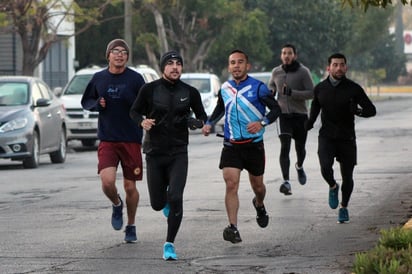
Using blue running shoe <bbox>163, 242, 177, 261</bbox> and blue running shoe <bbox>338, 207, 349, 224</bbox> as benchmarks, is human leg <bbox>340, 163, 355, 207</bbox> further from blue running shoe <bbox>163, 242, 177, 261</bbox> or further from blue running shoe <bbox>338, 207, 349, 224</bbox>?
blue running shoe <bbox>163, 242, 177, 261</bbox>

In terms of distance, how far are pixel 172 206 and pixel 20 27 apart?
85.0 ft

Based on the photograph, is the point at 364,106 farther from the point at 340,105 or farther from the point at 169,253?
the point at 169,253

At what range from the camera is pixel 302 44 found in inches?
2803

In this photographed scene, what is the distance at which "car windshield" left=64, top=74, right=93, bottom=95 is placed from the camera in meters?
31.7

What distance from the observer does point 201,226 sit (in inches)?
543

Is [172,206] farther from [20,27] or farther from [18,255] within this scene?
[20,27]

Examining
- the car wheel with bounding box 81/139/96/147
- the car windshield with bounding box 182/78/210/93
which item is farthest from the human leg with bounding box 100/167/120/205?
the car windshield with bounding box 182/78/210/93

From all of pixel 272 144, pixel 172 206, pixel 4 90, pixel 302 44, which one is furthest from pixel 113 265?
pixel 302 44

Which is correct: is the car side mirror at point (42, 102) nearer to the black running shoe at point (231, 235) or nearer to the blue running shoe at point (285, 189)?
the blue running shoe at point (285, 189)

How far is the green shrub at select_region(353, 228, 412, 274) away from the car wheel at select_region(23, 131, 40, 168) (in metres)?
14.6

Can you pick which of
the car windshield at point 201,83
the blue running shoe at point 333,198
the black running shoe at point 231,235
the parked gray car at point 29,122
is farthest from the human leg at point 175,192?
the car windshield at point 201,83

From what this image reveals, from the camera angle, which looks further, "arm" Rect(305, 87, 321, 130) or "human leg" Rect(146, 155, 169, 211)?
"arm" Rect(305, 87, 321, 130)

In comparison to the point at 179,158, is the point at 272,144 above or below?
below

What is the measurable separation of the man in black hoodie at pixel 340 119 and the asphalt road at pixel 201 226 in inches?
19.0
